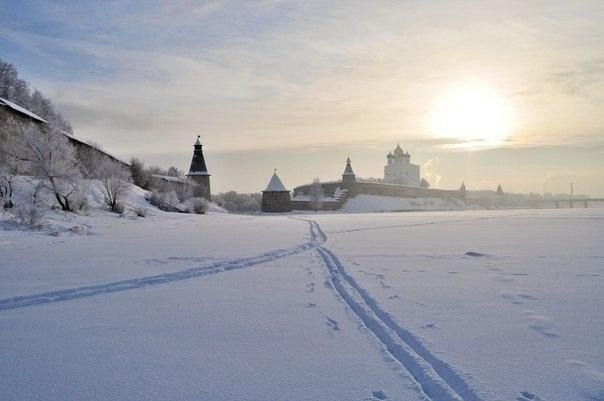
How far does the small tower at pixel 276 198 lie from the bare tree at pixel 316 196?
497 cm

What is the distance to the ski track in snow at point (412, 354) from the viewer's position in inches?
94.2

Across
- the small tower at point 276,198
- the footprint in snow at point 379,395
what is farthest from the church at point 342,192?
the footprint in snow at point 379,395

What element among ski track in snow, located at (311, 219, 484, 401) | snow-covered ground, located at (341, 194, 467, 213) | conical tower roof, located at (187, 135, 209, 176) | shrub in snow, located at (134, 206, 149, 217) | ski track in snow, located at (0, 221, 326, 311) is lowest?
ski track in snow, located at (0, 221, 326, 311)

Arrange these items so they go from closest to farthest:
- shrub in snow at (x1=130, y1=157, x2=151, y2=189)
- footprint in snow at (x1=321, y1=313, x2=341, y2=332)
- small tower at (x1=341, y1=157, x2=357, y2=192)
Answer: footprint in snow at (x1=321, y1=313, x2=341, y2=332) → shrub in snow at (x1=130, y1=157, x2=151, y2=189) → small tower at (x1=341, y1=157, x2=357, y2=192)

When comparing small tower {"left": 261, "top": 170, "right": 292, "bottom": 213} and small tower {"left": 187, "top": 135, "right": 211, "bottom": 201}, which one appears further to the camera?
small tower {"left": 261, "top": 170, "right": 292, "bottom": 213}

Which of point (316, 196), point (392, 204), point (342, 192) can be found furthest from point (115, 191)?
point (392, 204)

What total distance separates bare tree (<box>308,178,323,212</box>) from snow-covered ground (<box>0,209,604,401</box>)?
42.7 metres

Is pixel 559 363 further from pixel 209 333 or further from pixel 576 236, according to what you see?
pixel 576 236

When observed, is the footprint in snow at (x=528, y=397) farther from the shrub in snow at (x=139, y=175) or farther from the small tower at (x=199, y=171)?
the small tower at (x=199, y=171)

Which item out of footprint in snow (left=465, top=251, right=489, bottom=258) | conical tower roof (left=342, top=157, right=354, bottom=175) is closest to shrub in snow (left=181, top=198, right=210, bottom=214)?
footprint in snow (left=465, top=251, right=489, bottom=258)

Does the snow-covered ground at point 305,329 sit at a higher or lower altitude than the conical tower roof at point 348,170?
lower

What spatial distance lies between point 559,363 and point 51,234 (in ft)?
A: 40.3

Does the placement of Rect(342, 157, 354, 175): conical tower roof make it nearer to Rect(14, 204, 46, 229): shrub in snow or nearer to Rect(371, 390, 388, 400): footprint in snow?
Rect(14, 204, 46, 229): shrub in snow

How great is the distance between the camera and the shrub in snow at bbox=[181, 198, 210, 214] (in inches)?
1164
